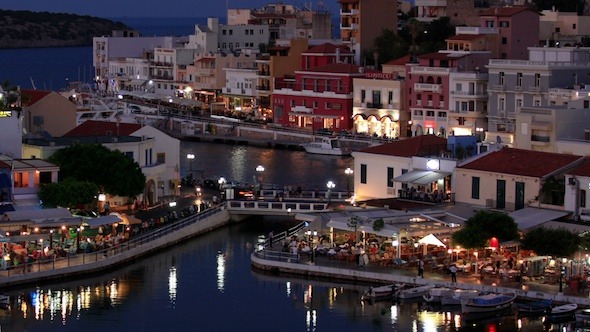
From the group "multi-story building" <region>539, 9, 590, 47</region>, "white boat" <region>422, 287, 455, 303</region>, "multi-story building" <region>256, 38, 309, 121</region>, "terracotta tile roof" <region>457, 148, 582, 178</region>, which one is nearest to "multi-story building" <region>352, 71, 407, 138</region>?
"multi-story building" <region>256, 38, 309, 121</region>

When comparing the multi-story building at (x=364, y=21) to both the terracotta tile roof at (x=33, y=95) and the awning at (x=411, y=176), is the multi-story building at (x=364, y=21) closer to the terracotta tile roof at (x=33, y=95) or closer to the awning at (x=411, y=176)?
the terracotta tile roof at (x=33, y=95)

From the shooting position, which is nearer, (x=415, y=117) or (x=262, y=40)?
(x=415, y=117)

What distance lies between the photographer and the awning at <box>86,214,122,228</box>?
1651 inches

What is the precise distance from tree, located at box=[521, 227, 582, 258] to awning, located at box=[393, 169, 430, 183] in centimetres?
767

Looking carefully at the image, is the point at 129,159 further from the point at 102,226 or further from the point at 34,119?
the point at 34,119

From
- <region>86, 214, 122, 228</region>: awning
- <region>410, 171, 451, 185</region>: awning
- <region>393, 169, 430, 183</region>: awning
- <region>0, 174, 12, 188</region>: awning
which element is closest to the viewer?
<region>86, 214, 122, 228</region>: awning

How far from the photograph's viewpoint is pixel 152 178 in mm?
49281

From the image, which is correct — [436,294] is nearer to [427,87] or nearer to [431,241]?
[431,241]

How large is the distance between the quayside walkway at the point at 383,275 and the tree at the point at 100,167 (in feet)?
18.1

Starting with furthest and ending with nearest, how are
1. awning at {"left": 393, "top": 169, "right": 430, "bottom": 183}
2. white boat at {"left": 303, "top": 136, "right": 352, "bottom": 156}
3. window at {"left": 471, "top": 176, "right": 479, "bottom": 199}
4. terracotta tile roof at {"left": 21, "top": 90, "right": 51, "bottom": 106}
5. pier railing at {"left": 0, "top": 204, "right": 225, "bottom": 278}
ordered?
white boat at {"left": 303, "top": 136, "right": 352, "bottom": 156} → terracotta tile roof at {"left": 21, "top": 90, "right": 51, "bottom": 106} → awning at {"left": 393, "top": 169, "right": 430, "bottom": 183} → window at {"left": 471, "top": 176, "right": 479, "bottom": 199} → pier railing at {"left": 0, "top": 204, "right": 225, "bottom": 278}

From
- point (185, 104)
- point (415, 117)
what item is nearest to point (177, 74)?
point (185, 104)

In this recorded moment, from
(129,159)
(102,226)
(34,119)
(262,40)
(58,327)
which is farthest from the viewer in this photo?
(262,40)

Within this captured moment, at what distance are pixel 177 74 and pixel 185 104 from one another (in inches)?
200

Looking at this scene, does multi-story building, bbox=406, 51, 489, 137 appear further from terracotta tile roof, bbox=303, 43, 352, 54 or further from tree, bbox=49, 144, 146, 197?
tree, bbox=49, 144, 146, 197
